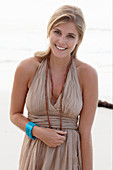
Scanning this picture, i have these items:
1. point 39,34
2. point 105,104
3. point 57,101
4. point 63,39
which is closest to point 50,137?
point 57,101

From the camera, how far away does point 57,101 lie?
157 centimetres

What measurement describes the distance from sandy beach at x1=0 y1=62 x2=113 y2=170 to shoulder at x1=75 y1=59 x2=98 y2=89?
1821 millimetres

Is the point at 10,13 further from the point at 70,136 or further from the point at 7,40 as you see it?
the point at 70,136

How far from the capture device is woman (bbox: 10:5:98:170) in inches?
60.6

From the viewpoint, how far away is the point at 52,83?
164cm

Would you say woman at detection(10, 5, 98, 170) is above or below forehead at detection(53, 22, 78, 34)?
below

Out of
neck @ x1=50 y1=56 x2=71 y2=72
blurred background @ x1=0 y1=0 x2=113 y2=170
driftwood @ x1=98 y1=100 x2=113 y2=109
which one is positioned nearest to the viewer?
neck @ x1=50 y1=56 x2=71 y2=72

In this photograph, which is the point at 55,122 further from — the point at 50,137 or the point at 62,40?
the point at 62,40

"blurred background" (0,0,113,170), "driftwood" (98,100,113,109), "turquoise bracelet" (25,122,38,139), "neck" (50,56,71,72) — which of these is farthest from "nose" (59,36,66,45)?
"blurred background" (0,0,113,170)

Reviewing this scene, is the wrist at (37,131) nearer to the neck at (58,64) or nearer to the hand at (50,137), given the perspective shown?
the hand at (50,137)

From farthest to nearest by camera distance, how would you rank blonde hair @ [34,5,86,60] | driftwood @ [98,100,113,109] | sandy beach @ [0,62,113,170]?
driftwood @ [98,100,113,109], sandy beach @ [0,62,113,170], blonde hair @ [34,5,86,60]

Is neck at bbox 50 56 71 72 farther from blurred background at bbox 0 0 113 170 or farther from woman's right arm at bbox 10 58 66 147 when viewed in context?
blurred background at bbox 0 0 113 170

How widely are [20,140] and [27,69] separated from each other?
231 centimetres

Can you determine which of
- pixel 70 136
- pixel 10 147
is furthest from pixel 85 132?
pixel 10 147
